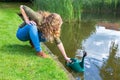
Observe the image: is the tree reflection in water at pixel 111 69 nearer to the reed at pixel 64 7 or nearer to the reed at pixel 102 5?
the reed at pixel 64 7

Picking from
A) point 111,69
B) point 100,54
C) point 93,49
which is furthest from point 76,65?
point 93,49

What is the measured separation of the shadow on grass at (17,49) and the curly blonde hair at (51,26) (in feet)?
2.20

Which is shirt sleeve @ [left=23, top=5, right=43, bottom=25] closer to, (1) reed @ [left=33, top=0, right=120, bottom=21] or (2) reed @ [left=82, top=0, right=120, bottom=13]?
(1) reed @ [left=33, top=0, right=120, bottom=21]

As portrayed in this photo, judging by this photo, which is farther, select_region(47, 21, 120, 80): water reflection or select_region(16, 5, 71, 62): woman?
select_region(47, 21, 120, 80): water reflection

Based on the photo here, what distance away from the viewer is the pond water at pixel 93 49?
8.04 meters

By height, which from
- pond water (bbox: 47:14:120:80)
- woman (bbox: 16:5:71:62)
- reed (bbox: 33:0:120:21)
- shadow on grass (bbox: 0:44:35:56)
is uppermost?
woman (bbox: 16:5:71:62)

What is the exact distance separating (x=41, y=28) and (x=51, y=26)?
0.27 metres

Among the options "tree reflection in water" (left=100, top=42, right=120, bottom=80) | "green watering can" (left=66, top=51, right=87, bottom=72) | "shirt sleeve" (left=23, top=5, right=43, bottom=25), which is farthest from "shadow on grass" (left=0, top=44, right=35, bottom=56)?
"tree reflection in water" (left=100, top=42, right=120, bottom=80)

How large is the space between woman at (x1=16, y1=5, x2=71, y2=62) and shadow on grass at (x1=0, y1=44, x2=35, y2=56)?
39 centimetres

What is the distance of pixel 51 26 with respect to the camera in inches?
275

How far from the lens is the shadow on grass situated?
24.0 feet

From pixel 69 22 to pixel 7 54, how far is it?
10.3 meters

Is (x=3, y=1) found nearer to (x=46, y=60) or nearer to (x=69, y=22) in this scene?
(x=69, y=22)

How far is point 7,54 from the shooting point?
278 inches
